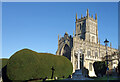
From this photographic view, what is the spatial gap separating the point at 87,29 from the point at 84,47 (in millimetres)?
13109

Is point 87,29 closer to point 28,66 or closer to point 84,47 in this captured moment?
point 84,47

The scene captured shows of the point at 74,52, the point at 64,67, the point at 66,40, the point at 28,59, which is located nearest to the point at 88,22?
the point at 66,40

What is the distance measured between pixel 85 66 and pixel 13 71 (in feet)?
115

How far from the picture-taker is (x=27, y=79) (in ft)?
90.6

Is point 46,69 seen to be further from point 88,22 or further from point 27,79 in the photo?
point 88,22

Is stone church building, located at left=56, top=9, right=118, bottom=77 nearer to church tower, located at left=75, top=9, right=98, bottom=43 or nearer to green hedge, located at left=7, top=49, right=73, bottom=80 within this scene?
church tower, located at left=75, top=9, right=98, bottom=43

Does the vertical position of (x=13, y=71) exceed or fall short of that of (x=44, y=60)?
it falls short

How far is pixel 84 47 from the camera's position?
6269 cm

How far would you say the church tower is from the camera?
7262cm

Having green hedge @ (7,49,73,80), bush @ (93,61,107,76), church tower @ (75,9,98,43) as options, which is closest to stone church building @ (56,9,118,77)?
church tower @ (75,9,98,43)

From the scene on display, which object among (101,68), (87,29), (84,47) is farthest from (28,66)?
(87,29)

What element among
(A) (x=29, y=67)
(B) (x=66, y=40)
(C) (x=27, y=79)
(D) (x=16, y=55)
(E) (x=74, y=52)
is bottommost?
(C) (x=27, y=79)

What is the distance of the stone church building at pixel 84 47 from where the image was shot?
188 feet

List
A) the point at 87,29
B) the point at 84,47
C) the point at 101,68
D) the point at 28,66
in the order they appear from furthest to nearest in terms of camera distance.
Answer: the point at 87,29
the point at 84,47
the point at 101,68
the point at 28,66
